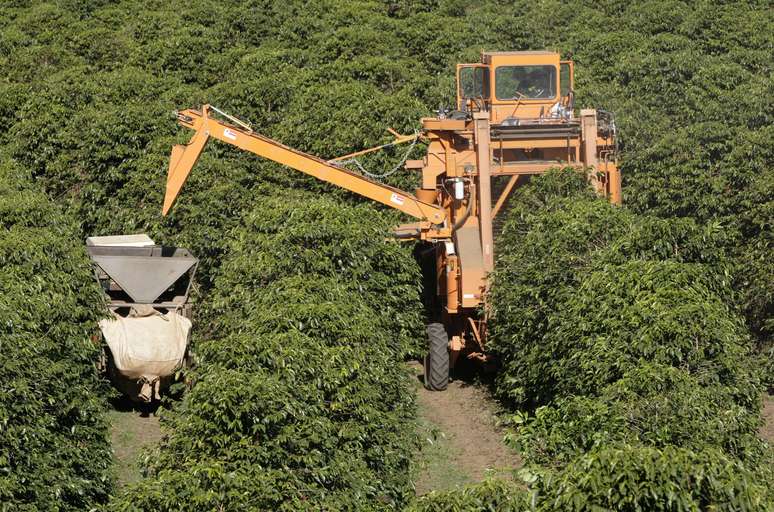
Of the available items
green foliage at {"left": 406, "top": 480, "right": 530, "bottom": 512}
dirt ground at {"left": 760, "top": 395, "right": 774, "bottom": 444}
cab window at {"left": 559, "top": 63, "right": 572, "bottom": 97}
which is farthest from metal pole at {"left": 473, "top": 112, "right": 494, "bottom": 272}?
green foliage at {"left": 406, "top": 480, "right": 530, "bottom": 512}

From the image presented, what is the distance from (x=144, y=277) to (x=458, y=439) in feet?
19.0

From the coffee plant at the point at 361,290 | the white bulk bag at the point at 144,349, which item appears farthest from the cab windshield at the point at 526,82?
the white bulk bag at the point at 144,349

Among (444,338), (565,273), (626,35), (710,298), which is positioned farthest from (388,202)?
(626,35)

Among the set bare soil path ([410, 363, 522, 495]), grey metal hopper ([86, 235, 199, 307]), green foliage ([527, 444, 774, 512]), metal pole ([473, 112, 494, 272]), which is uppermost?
metal pole ([473, 112, 494, 272])

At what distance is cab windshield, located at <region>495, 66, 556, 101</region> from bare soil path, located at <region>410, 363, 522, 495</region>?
5.36m

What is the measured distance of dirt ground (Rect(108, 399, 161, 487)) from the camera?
18.3 metres

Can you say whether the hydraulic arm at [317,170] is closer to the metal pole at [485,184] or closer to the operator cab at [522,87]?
the metal pole at [485,184]

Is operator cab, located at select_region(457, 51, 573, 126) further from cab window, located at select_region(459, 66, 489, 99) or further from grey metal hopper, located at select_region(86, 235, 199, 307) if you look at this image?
grey metal hopper, located at select_region(86, 235, 199, 307)

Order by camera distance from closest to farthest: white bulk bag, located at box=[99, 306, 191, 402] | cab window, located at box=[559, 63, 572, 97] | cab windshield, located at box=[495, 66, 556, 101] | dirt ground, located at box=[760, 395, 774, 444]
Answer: dirt ground, located at box=[760, 395, 774, 444] < white bulk bag, located at box=[99, 306, 191, 402] < cab windshield, located at box=[495, 66, 556, 101] < cab window, located at box=[559, 63, 572, 97]

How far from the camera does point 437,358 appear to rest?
22141 millimetres

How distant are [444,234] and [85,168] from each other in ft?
37.6

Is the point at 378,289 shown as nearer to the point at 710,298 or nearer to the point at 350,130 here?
the point at 710,298

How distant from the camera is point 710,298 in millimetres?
16703

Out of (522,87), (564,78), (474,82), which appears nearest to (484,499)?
(522,87)
